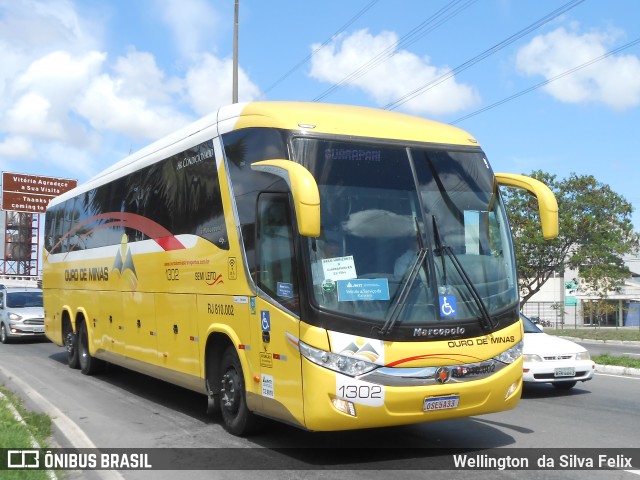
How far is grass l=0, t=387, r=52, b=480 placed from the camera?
6.13 m

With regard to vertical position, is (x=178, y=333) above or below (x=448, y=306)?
below

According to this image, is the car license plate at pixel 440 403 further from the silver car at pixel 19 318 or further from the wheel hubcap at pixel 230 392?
the silver car at pixel 19 318

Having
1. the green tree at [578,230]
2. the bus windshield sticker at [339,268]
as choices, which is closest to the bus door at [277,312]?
the bus windshield sticker at [339,268]

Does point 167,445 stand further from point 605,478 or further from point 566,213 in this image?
point 566,213

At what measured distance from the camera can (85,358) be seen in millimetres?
14406

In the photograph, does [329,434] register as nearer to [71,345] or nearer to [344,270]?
[344,270]

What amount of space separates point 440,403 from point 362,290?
4.30 ft

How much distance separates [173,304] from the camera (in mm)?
9836

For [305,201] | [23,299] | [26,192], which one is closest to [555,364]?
[305,201]

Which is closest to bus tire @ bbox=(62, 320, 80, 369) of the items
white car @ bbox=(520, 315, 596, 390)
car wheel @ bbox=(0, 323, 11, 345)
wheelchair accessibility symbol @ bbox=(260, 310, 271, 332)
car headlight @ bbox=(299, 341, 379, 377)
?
car wheel @ bbox=(0, 323, 11, 345)

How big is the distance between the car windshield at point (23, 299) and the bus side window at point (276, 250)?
18252mm

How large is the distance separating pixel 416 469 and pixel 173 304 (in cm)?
444

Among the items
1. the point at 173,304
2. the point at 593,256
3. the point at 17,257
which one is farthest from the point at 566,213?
the point at 17,257

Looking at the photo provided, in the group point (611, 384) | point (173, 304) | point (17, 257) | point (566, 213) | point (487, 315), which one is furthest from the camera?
point (17, 257)
